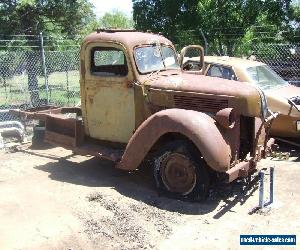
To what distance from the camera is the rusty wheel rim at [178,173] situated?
19.4 ft

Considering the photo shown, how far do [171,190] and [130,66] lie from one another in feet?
6.04

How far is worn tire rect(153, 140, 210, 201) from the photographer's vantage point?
5836mm

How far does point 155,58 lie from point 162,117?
1.38 metres

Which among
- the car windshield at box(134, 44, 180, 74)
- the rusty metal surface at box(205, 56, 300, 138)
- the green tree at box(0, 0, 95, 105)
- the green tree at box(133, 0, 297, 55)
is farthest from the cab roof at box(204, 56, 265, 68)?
the green tree at box(0, 0, 95, 105)

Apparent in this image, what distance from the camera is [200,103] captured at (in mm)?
6164

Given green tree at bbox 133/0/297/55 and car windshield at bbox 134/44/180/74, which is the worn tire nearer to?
car windshield at bbox 134/44/180/74

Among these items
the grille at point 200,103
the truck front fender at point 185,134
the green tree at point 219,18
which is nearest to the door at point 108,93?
the truck front fender at point 185,134

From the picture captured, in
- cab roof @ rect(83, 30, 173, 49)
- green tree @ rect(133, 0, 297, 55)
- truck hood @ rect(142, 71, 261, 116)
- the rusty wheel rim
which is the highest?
green tree @ rect(133, 0, 297, 55)

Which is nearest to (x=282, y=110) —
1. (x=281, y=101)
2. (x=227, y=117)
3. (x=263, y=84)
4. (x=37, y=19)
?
(x=281, y=101)

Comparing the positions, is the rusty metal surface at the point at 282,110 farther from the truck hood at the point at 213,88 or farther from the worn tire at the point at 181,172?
the worn tire at the point at 181,172

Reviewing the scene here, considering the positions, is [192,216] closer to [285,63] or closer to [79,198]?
[79,198]

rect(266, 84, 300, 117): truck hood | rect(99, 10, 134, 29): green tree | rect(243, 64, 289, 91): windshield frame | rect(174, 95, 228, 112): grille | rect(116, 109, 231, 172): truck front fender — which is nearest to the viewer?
rect(116, 109, 231, 172): truck front fender

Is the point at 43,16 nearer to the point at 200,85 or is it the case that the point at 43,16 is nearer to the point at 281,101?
the point at 281,101

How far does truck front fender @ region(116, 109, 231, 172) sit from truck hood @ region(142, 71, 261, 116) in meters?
0.37
